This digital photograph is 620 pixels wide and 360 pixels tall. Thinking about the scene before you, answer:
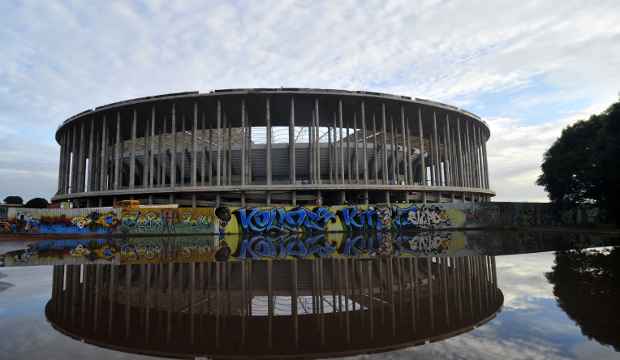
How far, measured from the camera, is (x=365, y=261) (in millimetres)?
14273

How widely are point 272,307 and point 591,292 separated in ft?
22.8

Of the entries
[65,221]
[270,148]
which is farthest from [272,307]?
[270,148]

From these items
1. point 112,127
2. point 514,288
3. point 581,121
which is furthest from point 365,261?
point 112,127

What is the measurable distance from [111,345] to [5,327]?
2400 mm

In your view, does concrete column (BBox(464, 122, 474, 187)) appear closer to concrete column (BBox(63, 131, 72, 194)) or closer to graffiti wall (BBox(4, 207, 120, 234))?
graffiti wall (BBox(4, 207, 120, 234))

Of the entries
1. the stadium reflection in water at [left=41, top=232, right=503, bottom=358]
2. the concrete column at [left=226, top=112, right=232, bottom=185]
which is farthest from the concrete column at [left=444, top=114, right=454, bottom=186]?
the stadium reflection in water at [left=41, top=232, right=503, bottom=358]

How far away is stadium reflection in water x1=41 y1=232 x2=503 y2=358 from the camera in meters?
5.55

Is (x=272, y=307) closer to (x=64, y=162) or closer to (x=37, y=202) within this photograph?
(x=64, y=162)

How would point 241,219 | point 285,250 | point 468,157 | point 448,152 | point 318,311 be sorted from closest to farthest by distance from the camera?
point 318,311
point 285,250
point 241,219
point 468,157
point 448,152

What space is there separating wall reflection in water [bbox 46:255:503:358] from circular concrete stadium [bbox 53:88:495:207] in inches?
1090

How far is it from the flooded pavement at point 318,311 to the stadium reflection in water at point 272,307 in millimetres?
30

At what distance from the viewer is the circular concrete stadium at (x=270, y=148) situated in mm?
41531

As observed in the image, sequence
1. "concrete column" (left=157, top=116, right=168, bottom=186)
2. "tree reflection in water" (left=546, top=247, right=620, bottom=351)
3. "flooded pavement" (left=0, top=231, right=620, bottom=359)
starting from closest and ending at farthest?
"flooded pavement" (left=0, top=231, right=620, bottom=359), "tree reflection in water" (left=546, top=247, right=620, bottom=351), "concrete column" (left=157, top=116, right=168, bottom=186)

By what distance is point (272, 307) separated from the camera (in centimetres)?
771
